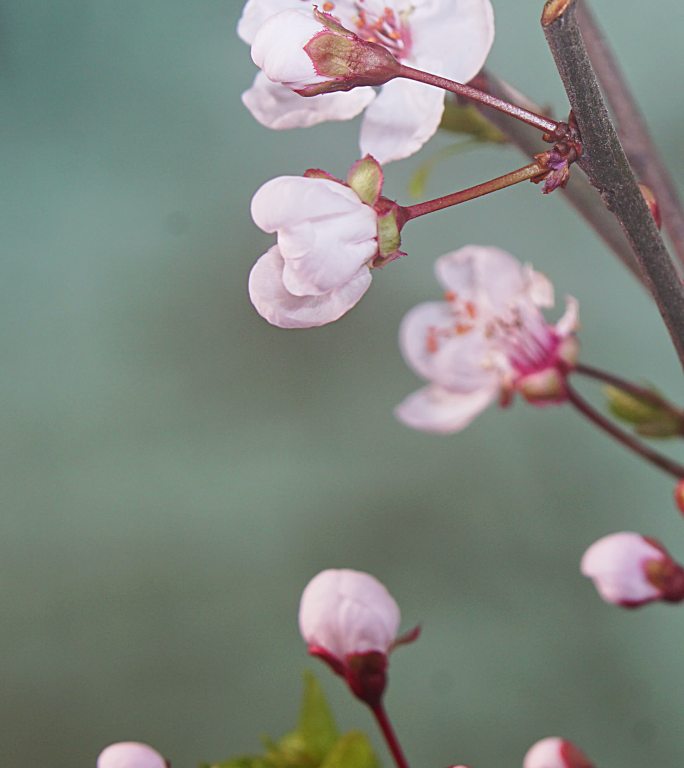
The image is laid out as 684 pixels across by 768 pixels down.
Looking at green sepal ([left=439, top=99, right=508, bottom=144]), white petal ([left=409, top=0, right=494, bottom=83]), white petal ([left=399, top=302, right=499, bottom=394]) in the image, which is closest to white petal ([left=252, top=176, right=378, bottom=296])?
white petal ([left=409, top=0, right=494, bottom=83])

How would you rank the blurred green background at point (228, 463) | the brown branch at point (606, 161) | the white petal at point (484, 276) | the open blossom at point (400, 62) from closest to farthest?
the brown branch at point (606, 161) < the open blossom at point (400, 62) < the white petal at point (484, 276) < the blurred green background at point (228, 463)

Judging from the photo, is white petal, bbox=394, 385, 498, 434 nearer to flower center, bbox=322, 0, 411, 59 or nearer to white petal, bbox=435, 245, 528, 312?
white petal, bbox=435, 245, 528, 312

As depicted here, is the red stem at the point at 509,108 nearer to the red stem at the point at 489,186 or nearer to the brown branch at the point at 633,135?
the red stem at the point at 489,186

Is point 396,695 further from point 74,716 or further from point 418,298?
point 418,298

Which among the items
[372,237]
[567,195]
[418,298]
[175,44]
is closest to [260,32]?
[372,237]

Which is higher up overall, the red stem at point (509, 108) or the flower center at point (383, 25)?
the flower center at point (383, 25)

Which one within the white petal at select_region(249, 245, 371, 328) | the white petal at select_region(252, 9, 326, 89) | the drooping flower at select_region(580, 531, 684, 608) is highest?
the white petal at select_region(252, 9, 326, 89)

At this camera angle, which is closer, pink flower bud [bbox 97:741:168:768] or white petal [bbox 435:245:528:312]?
pink flower bud [bbox 97:741:168:768]

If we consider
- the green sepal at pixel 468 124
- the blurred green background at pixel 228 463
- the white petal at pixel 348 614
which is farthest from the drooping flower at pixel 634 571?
the blurred green background at pixel 228 463
